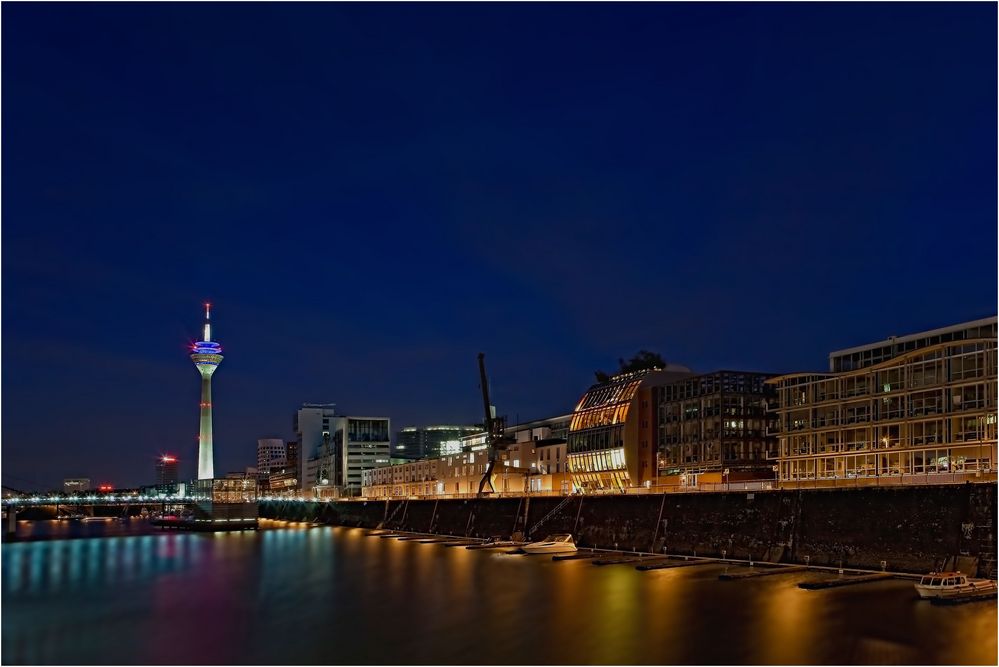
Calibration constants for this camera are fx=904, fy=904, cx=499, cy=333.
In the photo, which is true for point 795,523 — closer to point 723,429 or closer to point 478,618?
point 478,618

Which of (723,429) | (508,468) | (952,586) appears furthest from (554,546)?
(508,468)

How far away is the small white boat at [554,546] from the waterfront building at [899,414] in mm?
20909

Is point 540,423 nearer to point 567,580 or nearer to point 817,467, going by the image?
point 817,467

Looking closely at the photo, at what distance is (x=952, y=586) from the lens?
163 feet

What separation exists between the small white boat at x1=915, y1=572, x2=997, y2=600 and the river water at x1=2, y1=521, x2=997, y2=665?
95cm

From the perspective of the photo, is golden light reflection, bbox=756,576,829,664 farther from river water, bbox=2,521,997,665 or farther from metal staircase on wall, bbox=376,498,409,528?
metal staircase on wall, bbox=376,498,409,528

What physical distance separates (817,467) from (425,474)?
104082mm

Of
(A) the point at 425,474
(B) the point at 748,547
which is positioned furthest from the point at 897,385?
(A) the point at 425,474

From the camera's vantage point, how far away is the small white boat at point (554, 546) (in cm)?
8631

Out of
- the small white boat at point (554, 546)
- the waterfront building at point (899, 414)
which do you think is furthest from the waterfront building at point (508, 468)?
the waterfront building at point (899, 414)

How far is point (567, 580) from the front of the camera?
66.4 metres

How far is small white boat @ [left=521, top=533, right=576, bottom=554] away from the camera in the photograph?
86.3 metres

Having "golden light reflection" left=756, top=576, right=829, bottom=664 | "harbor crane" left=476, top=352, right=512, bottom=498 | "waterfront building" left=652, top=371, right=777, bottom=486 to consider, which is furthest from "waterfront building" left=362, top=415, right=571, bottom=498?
"golden light reflection" left=756, top=576, right=829, bottom=664

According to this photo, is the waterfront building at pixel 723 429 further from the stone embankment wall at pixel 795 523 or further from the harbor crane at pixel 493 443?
the harbor crane at pixel 493 443
